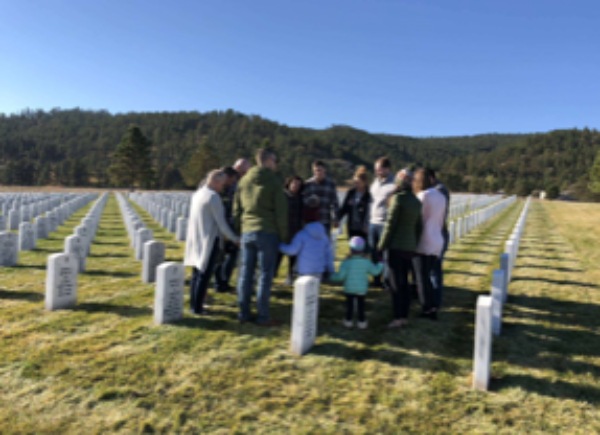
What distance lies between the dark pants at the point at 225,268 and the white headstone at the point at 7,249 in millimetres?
4646

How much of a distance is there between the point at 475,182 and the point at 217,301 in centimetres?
8874

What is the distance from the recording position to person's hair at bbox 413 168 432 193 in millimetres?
5914

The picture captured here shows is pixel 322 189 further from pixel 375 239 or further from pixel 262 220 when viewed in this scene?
pixel 262 220

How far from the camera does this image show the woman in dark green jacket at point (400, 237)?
5.44m

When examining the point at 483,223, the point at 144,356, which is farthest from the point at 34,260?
the point at 483,223

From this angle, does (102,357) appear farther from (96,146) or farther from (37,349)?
(96,146)

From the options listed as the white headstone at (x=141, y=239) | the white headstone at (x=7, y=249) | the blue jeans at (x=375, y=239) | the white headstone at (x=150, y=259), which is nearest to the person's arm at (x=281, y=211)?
the blue jeans at (x=375, y=239)

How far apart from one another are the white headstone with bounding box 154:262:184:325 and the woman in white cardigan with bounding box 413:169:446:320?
3.13m

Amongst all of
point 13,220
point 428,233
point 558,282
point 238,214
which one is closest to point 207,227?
point 238,214

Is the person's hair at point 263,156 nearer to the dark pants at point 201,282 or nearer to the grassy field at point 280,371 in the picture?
the dark pants at point 201,282

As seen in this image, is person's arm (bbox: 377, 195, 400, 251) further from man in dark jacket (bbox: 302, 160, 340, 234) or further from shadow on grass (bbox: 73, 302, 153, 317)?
shadow on grass (bbox: 73, 302, 153, 317)

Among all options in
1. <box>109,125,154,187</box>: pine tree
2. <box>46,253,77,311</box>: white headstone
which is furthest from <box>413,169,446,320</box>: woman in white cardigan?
<box>109,125,154,187</box>: pine tree

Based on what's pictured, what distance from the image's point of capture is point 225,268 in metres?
7.32

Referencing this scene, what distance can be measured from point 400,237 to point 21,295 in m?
5.68
